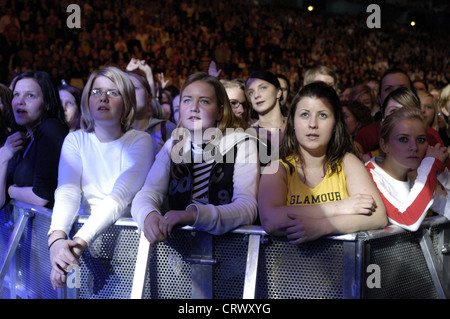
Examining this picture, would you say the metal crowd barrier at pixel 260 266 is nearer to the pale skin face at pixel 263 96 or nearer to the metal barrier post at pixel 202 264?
the metal barrier post at pixel 202 264

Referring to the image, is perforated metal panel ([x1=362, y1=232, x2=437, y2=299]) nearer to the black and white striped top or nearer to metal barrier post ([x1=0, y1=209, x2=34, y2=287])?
the black and white striped top

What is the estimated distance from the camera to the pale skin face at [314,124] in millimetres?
2336

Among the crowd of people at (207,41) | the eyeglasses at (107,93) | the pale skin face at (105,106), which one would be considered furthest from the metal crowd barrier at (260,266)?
the crowd of people at (207,41)

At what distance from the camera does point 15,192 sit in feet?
9.26

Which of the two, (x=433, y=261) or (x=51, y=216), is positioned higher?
(x=51, y=216)

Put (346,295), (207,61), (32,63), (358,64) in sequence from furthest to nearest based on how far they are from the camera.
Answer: (358,64) → (207,61) → (32,63) → (346,295)

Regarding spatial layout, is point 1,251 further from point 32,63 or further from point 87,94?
point 32,63

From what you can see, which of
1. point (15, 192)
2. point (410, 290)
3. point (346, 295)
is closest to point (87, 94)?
point (15, 192)

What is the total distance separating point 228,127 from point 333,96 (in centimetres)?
57

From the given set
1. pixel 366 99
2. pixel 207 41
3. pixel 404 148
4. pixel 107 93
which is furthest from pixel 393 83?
pixel 207 41

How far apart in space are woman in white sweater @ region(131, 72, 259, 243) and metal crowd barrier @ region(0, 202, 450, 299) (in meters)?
0.19

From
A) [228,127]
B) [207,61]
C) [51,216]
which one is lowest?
[51,216]

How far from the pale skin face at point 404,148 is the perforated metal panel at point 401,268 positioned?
459 millimetres

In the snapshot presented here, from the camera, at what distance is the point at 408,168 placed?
251 cm
